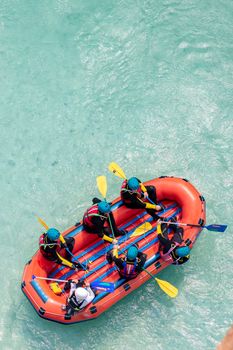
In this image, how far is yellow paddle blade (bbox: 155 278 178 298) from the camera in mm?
6176

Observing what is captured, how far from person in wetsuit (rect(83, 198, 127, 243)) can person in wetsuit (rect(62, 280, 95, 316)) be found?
0.69m

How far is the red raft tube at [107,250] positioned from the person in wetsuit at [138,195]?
0.41 feet

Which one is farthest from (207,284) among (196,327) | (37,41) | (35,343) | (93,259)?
(37,41)

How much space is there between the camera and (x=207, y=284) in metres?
6.57

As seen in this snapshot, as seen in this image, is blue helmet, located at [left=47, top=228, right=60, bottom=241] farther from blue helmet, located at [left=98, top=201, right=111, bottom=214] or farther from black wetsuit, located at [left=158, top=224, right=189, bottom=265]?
black wetsuit, located at [left=158, top=224, right=189, bottom=265]

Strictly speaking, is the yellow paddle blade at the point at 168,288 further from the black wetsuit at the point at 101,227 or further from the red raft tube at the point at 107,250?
the black wetsuit at the point at 101,227

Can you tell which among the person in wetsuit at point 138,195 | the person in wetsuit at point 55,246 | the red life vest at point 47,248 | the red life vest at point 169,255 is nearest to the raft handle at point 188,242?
the red life vest at point 169,255

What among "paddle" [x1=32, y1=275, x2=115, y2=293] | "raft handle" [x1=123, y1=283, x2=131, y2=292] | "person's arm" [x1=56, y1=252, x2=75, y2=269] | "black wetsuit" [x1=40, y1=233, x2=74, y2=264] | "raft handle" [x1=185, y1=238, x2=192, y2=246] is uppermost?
"black wetsuit" [x1=40, y1=233, x2=74, y2=264]

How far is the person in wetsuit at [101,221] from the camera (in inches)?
240

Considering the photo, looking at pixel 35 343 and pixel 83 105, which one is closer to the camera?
pixel 35 343

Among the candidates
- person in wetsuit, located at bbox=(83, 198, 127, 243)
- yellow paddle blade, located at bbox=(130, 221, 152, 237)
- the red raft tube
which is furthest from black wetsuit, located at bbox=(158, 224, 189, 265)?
person in wetsuit, located at bbox=(83, 198, 127, 243)

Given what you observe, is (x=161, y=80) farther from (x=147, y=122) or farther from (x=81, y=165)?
(x=81, y=165)

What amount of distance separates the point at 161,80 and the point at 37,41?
2.41 metres

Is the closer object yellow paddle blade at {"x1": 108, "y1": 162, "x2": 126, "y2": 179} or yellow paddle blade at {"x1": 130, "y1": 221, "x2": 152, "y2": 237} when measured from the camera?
yellow paddle blade at {"x1": 130, "y1": 221, "x2": 152, "y2": 237}
